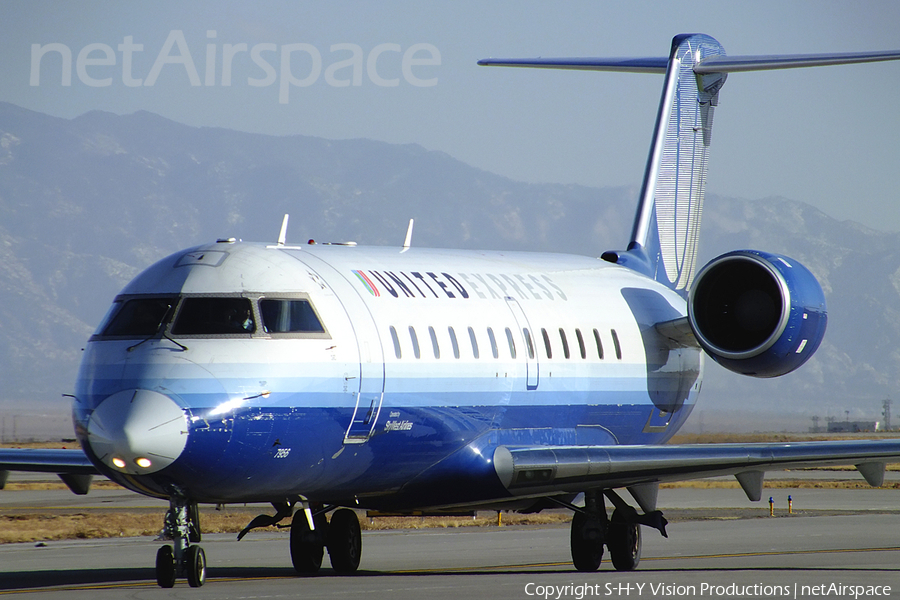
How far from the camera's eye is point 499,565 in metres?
22.2

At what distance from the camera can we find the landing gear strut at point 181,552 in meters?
15.9

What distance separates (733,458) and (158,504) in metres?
28.3

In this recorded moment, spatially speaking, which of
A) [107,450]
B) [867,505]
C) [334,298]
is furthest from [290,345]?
[867,505]

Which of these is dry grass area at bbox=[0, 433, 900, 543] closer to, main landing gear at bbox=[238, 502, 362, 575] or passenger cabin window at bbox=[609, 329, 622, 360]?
main landing gear at bbox=[238, 502, 362, 575]

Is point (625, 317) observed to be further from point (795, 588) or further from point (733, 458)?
point (795, 588)

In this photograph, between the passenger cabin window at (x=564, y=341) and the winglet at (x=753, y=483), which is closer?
the winglet at (x=753, y=483)

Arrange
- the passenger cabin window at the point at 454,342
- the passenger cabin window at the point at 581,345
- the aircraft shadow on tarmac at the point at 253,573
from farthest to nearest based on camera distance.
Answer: the passenger cabin window at the point at 581,345
the aircraft shadow on tarmac at the point at 253,573
the passenger cabin window at the point at 454,342

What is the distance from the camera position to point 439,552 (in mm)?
25156

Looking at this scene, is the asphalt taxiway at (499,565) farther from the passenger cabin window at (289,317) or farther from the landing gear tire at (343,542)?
the passenger cabin window at (289,317)

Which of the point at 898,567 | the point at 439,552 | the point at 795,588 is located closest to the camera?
the point at 795,588

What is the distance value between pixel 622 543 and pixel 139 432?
28.6 ft

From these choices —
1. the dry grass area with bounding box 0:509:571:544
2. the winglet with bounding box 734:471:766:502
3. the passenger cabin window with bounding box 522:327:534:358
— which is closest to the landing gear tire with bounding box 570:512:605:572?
the winglet with bounding box 734:471:766:502

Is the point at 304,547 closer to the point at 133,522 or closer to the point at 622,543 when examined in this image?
the point at 622,543

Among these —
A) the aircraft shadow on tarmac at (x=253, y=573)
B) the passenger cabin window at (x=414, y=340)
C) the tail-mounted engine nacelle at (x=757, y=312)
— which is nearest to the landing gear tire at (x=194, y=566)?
the aircraft shadow on tarmac at (x=253, y=573)
